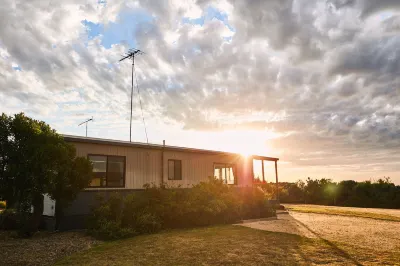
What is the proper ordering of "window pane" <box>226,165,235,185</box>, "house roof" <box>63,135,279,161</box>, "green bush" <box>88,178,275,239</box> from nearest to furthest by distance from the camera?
"green bush" <box>88,178,275,239</box> < "house roof" <box>63,135,279,161</box> < "window pane" <box>226,165,235,185</box>

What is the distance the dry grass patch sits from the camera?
7535mm

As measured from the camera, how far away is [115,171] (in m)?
13.8

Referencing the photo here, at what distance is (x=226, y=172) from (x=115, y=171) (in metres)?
8.04

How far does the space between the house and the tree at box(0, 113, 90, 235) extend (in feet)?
6.15

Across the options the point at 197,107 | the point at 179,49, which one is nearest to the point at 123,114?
the point at 197,107

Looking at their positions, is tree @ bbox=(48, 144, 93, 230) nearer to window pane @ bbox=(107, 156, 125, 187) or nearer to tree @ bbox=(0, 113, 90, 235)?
tree @ bbox=(0, 113, 90, 235)

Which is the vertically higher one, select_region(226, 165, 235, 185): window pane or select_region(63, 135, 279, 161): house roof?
select_region(63, 135, 279, 161): house roof

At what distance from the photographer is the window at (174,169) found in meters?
15.9

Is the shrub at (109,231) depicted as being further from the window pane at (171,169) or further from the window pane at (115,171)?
the window pane at (171,169)

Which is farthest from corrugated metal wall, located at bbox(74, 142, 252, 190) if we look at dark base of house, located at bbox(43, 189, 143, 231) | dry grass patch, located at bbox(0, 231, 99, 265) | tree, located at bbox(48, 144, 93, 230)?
dry grass patch, located at bbox(0, 231, 99, 265)

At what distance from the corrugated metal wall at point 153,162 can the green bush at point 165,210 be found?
175 cm

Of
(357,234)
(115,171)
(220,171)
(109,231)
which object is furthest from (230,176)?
Answer: (109,231)

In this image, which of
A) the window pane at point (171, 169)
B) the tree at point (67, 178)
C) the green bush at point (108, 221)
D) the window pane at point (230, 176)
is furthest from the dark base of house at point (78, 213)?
the window pane at point (230, 176)

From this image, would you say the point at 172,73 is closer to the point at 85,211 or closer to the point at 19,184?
the point at 85,211
